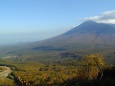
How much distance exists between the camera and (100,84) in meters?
46.6

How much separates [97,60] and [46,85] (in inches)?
772

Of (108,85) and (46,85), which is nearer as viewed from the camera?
(108,85)

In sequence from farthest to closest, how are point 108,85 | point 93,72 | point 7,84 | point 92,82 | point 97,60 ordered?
point 7,84 < point 93,72 < point 97,60 < point 92,82 < point 108,85

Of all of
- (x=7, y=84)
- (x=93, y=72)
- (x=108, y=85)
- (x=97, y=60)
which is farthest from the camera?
(x=7, y=84)

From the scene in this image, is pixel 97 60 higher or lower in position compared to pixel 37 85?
higher

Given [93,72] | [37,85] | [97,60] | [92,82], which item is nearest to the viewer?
[92,82]

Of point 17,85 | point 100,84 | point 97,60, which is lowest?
point 17,85

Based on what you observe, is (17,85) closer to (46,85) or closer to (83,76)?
(46,85)

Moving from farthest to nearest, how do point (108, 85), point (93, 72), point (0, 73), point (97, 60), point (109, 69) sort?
point (0, 73) < point (93, 72) < point (109, 69) < point (97, 60) < point (108, 85)

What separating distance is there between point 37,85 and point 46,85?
106 inches

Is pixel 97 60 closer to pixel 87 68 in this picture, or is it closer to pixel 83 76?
pixel 87 68

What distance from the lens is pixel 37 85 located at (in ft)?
227

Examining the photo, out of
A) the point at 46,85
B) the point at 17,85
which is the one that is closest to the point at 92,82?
the point at 46,85

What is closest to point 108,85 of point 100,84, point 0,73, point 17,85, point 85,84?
point 100,84
